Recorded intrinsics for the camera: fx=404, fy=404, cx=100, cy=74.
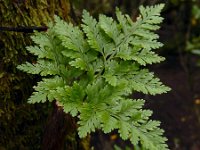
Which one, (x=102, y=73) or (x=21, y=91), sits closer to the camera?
(x=102, y=73)

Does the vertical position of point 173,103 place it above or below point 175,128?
above

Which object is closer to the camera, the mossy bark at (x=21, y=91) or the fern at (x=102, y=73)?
the fern at (x=102, y=73)

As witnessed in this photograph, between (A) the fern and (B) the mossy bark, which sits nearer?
(A) the fern

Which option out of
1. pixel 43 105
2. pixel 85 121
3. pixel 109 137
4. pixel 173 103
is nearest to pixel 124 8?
pixel 173 103

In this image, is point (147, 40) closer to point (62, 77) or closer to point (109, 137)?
point (62, 77)
